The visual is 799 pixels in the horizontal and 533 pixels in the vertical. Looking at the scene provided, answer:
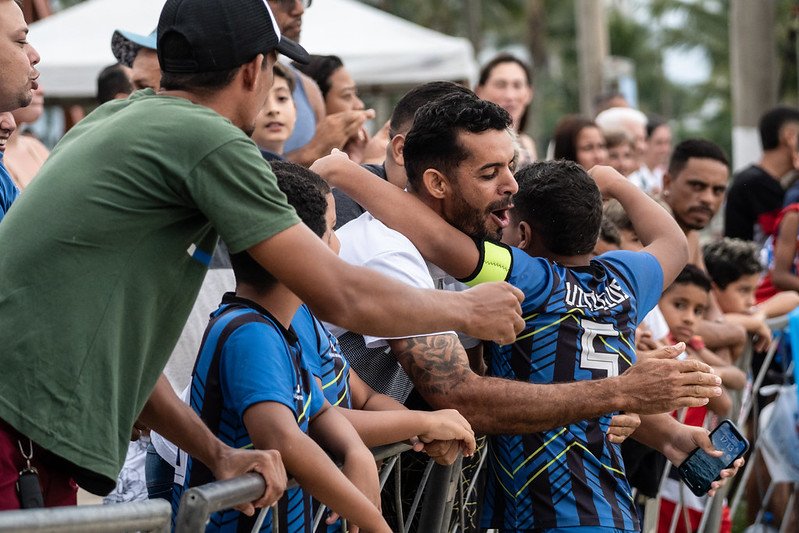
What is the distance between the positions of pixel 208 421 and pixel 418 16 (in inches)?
1470

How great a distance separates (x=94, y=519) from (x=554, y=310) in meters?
1.79

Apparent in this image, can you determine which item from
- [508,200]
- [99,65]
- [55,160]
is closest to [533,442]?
[508,200]

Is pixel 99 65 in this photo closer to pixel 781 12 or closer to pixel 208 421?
pixel 208 421

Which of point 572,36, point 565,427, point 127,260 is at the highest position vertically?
point 127,260

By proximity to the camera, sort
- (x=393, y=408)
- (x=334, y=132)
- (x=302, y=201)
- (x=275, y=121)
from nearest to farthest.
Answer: (x=302, y=201) < (x=393, y=408) < (x=275, y=121) < (x=334, y=132)

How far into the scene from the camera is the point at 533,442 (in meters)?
3.18

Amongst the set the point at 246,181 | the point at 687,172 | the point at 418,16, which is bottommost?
the point at 418,16

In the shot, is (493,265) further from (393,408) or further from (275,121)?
(275,121)

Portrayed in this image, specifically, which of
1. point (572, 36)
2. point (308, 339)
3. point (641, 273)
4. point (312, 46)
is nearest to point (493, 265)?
point (641, 273)

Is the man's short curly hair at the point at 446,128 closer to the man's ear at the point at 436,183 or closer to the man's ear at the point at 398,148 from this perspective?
the man's ear at the point at 436,183

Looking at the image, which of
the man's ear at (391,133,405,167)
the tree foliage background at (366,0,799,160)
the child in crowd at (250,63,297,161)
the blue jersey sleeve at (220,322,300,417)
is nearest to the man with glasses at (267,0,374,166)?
the child in crowd at (250,63,297,161)

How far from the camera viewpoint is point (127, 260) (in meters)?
2.09

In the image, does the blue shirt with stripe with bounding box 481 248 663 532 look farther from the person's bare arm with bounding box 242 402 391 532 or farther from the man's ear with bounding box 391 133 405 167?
the person's bare arm with bounding box 242 402 391 532

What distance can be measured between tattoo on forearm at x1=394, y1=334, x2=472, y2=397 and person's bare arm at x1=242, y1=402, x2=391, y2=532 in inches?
24.7
